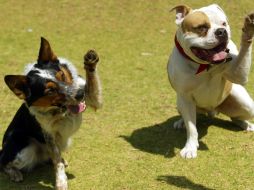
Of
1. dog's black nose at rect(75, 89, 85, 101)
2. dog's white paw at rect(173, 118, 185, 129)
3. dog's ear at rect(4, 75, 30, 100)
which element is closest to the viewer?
dog's ear at rect(4, 75, 30, 100)

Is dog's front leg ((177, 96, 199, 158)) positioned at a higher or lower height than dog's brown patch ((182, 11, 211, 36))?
lower

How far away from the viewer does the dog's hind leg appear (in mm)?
5898

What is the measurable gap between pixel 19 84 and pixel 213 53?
1.90m

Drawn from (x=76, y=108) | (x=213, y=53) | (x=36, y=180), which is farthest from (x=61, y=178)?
(x=213, y=53)

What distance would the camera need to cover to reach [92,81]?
4.81 meters

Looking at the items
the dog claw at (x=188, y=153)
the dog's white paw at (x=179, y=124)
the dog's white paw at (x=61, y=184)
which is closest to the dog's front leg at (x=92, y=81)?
the dog's white paw at (x=61, y=184)

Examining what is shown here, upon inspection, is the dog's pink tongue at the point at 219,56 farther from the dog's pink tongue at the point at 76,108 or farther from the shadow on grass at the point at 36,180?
the shadow on grass at the point at 36,180

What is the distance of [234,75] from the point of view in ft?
17.4

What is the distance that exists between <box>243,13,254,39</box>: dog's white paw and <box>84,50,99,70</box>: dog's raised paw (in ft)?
4.69

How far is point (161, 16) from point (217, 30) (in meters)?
7.81

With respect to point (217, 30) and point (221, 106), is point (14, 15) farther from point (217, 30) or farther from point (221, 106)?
point (217, 30)

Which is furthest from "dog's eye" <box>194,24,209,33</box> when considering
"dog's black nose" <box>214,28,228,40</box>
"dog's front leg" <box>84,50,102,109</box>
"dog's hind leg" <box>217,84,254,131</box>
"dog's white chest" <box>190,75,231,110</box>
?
"dog's hind leg" <box>217,84,254,131</box>

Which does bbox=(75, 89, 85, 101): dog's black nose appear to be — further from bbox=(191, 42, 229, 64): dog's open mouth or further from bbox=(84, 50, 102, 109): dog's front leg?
bbox=(191, 42, 229, 64): dog's open mouth

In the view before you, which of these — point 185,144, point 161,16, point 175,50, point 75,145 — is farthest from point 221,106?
point 161,16
